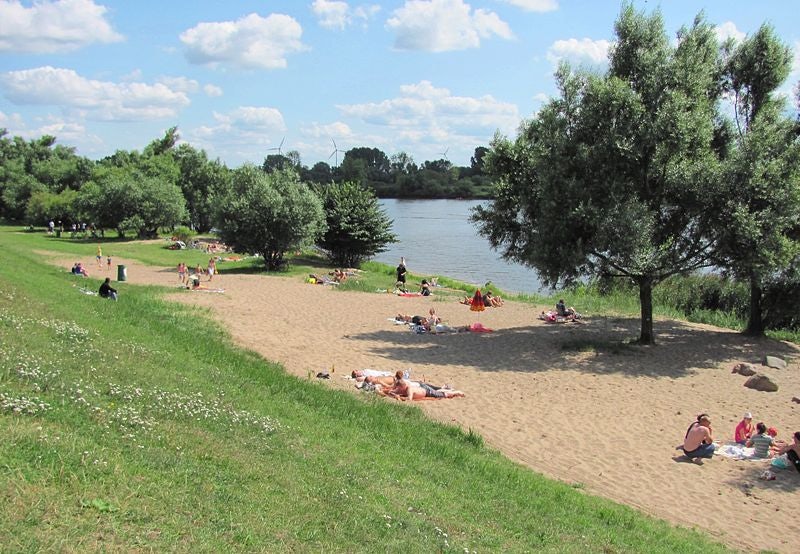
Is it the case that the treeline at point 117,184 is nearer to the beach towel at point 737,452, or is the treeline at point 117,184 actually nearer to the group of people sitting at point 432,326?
the group of people sitting at point 432,326

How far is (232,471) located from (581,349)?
16139mm

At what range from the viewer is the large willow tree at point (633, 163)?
19.9 meters

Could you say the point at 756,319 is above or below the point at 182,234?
below

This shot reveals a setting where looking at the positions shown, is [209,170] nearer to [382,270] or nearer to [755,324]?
[382,270]

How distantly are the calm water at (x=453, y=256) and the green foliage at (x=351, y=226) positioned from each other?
5.31 metres

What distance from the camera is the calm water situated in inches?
1869

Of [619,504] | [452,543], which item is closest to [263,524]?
[452,543]

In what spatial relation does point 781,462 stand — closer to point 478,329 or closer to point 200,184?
point 478,329

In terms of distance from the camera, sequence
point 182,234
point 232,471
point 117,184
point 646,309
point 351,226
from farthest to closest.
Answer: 1. point 182,234
2. point 117,184
3. point 351,226
4. point 646,309
5. point 232,471

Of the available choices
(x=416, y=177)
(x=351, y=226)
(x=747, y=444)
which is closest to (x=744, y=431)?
(x=747, y=444)

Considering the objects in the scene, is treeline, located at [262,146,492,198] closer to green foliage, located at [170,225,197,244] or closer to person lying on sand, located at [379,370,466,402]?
green foliage, located at [170,225,197,244]

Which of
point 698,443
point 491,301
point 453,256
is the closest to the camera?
point 698,443

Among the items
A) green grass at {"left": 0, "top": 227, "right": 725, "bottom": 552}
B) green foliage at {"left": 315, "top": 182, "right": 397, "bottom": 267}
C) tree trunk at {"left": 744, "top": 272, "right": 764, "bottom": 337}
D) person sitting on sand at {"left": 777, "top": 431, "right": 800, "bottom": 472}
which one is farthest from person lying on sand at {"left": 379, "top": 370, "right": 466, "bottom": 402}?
green foliage at {"left": 315, "top": 182, "right": 397, "bottom": 267}

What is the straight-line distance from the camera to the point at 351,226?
4359cm
